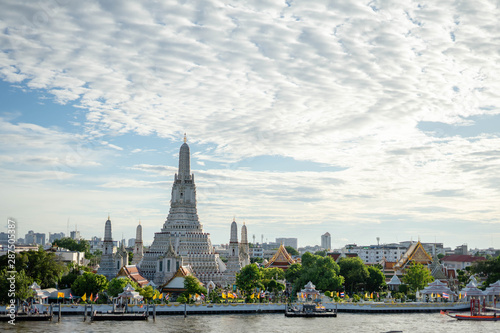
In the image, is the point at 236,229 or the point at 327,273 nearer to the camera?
the point at 327,273

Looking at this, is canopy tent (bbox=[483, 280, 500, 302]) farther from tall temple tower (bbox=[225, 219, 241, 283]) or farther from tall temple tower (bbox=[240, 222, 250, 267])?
tall temple tower (bbox=[240, 222, 250, 267])

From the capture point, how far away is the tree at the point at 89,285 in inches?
3718

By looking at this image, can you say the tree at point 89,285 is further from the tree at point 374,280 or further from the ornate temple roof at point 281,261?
the ornate temple roof at point 281,261

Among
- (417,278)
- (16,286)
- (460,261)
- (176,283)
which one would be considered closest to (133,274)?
(176,283)

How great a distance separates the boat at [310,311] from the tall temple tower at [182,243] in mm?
29814

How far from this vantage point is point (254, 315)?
8750 centimetres

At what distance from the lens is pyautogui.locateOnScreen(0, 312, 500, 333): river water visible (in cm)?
7006

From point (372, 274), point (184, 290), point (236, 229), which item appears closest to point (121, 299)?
point (184, 290)

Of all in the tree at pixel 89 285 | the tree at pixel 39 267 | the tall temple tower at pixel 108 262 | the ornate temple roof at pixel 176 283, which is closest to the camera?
the tree at pixel 89 285

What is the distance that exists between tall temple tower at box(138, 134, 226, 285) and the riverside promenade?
68.0 ft

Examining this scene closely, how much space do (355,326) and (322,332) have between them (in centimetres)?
733

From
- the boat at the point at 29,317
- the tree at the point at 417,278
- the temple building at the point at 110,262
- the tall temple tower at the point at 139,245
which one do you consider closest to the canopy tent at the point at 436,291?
the tree at the point at 417,278

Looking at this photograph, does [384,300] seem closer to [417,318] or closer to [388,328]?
[417,318]

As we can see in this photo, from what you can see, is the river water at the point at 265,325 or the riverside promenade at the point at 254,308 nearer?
the river water at the point at 265,325
